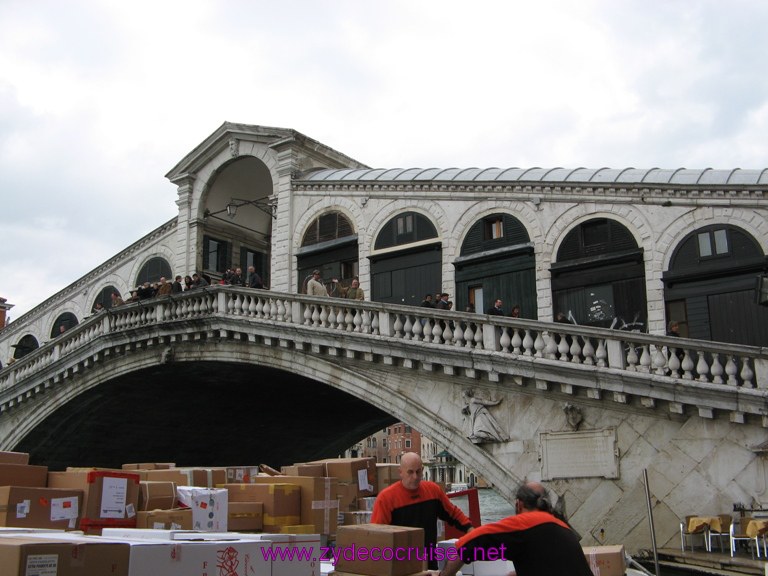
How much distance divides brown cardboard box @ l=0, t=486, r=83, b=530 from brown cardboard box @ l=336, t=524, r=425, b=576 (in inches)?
149

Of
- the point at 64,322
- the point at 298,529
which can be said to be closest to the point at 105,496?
the point at 298,529

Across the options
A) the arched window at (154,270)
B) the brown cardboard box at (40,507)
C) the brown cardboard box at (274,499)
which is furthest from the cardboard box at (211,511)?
the arched window at (154,270)

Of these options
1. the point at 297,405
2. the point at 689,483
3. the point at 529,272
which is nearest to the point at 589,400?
the point at 689,483

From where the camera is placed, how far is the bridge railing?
1331cm

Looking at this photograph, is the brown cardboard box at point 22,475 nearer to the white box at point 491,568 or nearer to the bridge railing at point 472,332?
the white box at point 491,568

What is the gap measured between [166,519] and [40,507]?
126 centimetres

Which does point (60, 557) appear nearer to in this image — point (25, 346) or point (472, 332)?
point (472, 332)

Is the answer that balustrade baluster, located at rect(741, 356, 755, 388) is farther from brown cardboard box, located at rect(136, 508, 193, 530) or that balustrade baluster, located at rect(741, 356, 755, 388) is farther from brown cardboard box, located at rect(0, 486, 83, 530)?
brown cardboard box, located at rect(0, 486, 83, 530)

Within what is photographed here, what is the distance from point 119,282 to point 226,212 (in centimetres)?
568

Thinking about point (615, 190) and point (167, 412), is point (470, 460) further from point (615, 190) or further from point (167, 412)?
point (167, 412)

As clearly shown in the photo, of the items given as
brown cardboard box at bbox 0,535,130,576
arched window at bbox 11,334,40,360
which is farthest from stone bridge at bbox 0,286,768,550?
arched window at bbox 11,334,40,360

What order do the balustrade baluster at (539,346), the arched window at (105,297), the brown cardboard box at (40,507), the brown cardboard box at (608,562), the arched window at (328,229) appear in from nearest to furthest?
the brown cardboard box at (608,562)
the brown cardboard box at (40,507)
the balustrade baluster at (539,346)
the arched window at (328,229)
the arched window at (105,297)

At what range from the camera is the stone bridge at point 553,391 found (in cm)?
1316

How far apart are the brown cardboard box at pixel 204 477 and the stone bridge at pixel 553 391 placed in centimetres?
597
